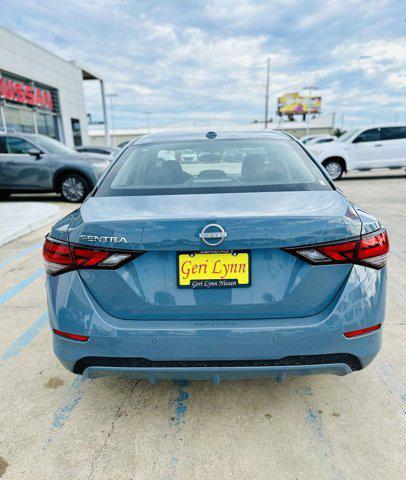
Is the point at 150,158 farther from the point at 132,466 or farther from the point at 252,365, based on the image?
the point at 132,466

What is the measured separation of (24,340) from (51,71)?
927 inches

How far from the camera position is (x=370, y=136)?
44.6 ft

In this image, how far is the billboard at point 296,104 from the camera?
7588cm

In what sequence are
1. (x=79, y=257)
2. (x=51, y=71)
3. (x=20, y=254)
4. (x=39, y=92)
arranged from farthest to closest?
(x=51, y=71) < (x=39, y=92) < (x=20, y=254) < (x=79, y=257)

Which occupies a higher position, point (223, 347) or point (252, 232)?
point (252, 232)

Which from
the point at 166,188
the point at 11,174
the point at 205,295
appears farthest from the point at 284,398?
the point at 11,174

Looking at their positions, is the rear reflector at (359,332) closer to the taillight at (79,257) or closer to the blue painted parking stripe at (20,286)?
the taillight at (79,257)

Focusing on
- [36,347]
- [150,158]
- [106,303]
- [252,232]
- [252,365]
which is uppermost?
[150,158]

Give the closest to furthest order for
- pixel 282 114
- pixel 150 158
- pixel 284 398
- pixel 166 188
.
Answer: pixel 166 188 → pixel 284 398 → pixel 150 158 → pixel 282 114

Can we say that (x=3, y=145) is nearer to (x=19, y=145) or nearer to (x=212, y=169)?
(x=19, y=145)

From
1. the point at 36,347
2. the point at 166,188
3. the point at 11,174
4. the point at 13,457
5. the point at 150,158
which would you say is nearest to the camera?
the point at 13,457

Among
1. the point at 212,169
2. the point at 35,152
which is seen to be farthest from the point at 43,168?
the point at 212,169

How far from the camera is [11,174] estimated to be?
375 inches

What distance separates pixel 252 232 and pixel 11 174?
9.40 m
